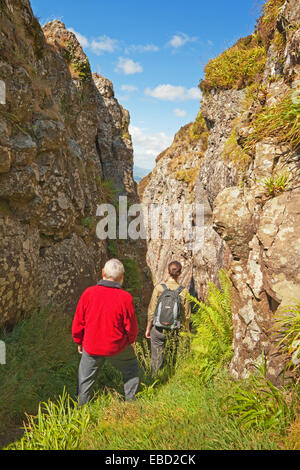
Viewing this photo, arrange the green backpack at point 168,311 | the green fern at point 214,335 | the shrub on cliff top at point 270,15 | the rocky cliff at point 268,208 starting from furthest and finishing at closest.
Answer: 1. the shrub on cliff top at point 270,15
2. the green backpack at point 168,311
3. the green fern at point 214,335
4. the rocky cliff at point 268,208

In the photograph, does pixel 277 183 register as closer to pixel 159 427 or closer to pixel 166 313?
pixel 166 313

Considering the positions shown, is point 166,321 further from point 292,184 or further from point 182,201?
point 182,201

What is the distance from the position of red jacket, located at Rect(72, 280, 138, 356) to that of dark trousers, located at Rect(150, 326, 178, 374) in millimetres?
1356

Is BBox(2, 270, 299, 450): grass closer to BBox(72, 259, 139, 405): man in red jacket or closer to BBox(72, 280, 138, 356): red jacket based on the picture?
BBox(72, 259, 139, 405): man in red jacket

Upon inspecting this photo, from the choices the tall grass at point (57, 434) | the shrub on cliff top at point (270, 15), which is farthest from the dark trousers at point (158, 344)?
the shrub on cliff top at point (270, 15)

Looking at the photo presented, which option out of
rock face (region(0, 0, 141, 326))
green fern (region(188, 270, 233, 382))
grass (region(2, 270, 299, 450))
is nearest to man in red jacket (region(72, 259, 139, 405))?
grass (region(2, 270, 299, 450))

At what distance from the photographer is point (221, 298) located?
540 cm

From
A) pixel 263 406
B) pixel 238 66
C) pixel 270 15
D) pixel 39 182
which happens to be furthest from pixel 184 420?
pixel 238 66

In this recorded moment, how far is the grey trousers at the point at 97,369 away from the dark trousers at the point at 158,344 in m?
1.09

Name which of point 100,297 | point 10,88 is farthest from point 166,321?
point 10,88

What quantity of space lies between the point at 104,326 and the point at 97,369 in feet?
2.13

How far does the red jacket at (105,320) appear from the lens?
3488 millimetres

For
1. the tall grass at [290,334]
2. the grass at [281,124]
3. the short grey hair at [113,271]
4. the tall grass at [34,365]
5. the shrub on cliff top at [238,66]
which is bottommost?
Answer: the tall grass at [34,365]

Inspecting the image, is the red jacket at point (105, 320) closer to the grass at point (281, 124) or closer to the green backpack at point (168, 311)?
the green backpack at point (168, 311)
